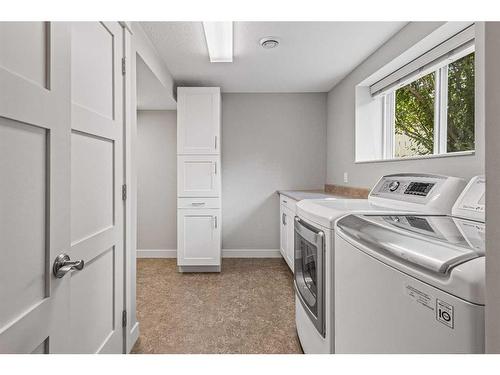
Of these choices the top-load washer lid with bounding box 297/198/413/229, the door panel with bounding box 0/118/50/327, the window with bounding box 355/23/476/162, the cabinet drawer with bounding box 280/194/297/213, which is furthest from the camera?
the cabinet drawer with bounding box 280/194/297/213

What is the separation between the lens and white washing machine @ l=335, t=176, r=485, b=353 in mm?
558

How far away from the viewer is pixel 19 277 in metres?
0.72

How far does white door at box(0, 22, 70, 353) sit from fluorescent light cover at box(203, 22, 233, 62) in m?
1.37

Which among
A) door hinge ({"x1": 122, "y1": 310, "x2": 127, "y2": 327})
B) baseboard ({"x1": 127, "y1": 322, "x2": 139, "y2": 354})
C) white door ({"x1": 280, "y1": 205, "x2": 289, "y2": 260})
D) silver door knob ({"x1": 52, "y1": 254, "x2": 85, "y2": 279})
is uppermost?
silver door knob ({"x1": 52, "y1": 254, "x2": 85, "y2": 279})

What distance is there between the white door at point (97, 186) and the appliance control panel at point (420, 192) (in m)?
1.65

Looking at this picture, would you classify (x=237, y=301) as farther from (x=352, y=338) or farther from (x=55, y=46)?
(x=55, y=46)

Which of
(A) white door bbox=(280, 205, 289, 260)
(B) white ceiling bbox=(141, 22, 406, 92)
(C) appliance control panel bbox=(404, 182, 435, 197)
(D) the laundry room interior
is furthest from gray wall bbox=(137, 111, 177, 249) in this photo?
(C) appliance control panel bbox=(404, 182, 435, 197)

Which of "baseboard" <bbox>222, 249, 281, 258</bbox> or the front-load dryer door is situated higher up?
the front-load dryer door

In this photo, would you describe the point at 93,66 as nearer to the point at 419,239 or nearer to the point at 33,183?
the point at 33,183

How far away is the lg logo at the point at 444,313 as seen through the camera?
58cm

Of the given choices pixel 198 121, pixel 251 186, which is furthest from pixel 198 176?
pixel 251 186

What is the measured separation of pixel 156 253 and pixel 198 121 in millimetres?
2030

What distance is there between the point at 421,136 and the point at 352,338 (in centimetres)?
193

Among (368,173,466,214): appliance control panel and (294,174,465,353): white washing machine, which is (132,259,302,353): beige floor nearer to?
(294,174,465,353): white washing machine
